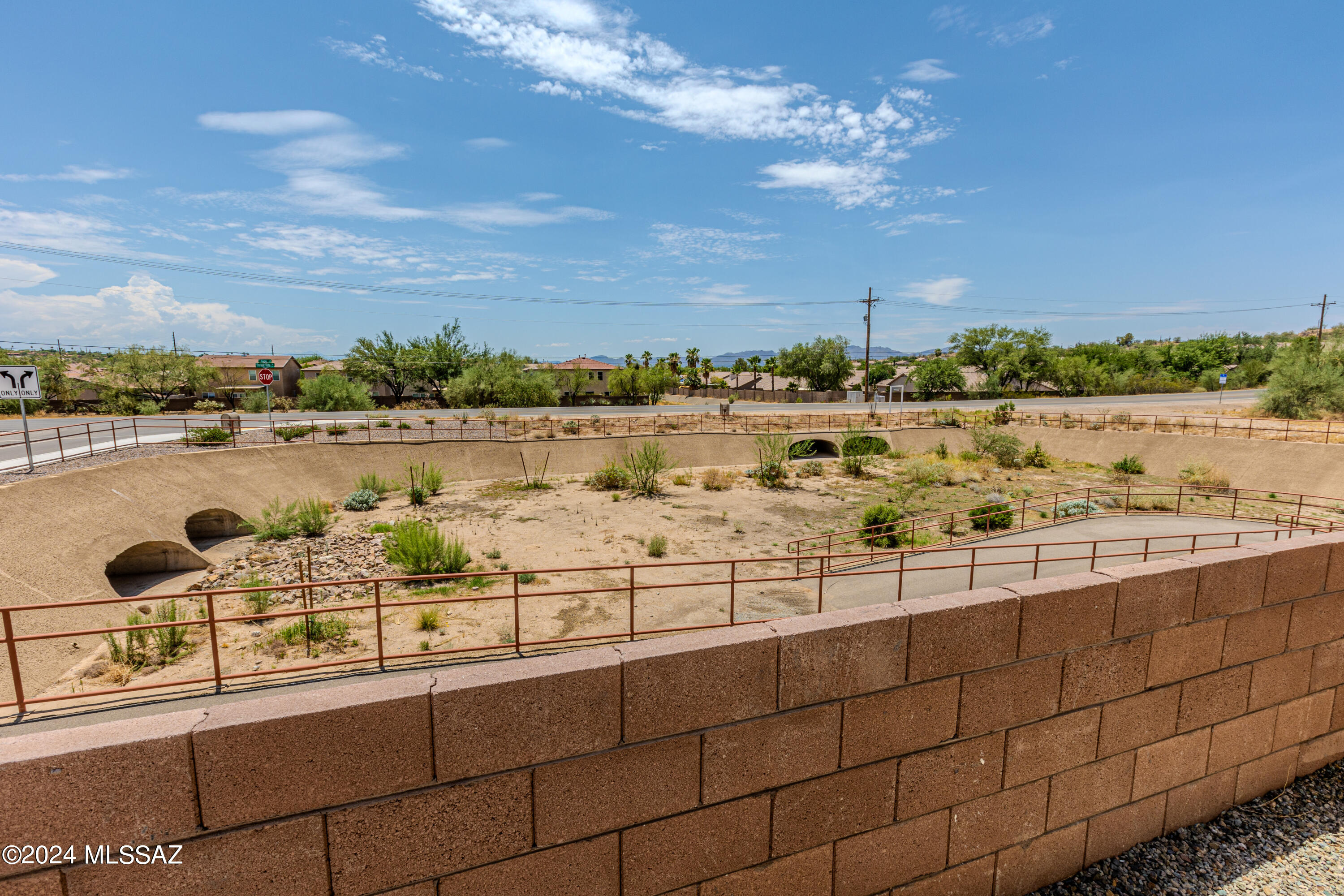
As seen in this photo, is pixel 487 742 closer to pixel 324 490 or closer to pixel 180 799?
pixel 180 799

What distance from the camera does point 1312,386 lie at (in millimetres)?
39031

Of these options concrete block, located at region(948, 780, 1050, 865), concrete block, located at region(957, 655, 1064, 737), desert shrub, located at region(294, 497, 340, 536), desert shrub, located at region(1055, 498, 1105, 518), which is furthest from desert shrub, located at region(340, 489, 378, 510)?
desert shrub, located at region(1055, 498, 1105, 518)

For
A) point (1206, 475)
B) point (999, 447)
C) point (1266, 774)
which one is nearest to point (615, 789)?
point (1266, 774)

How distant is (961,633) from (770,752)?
159cm

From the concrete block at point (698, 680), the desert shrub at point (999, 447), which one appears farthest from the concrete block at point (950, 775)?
the desert shrub at point (999, 447)

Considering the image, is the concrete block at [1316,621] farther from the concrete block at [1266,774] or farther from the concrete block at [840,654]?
the concrete block at [840,654]

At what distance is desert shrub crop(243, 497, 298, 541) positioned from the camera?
21016 mm

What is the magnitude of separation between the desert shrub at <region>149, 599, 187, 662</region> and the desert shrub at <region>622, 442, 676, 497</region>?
63.4 feet

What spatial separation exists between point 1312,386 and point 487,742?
56737 millimetres

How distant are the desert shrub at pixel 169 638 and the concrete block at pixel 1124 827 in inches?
531

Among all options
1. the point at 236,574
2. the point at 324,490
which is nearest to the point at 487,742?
the point at 236,574

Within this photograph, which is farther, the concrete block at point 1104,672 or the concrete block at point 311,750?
the concrete block at point 1104,672

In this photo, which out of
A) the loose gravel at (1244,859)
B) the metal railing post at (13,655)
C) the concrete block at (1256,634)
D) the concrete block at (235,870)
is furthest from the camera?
the metal railing post at (13,655)

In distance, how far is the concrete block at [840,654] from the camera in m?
3.62
